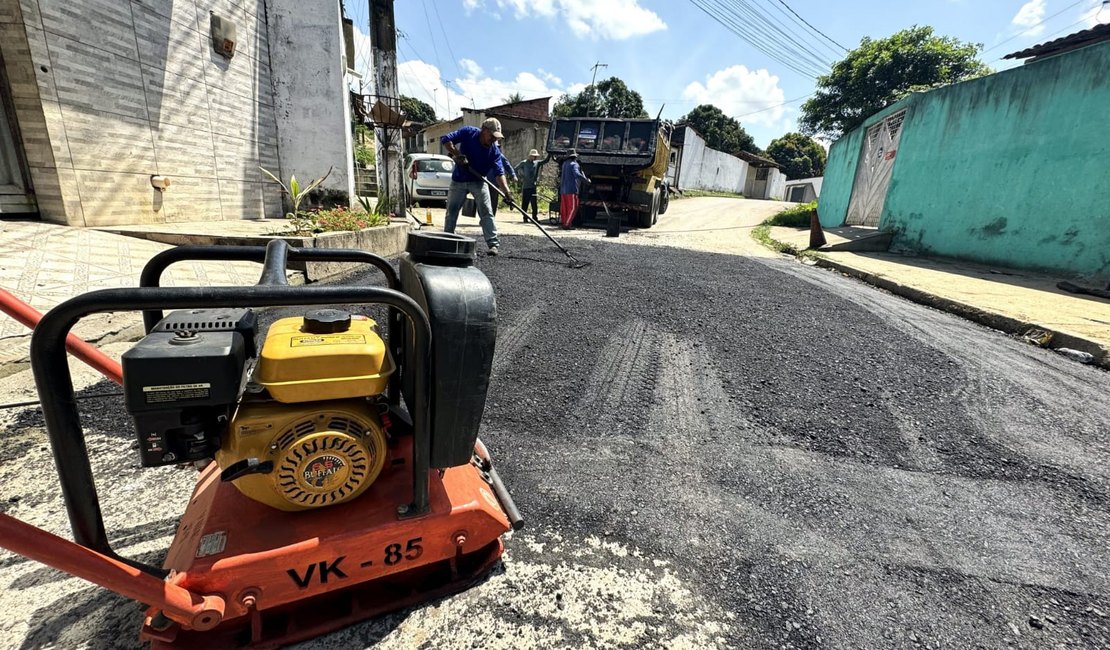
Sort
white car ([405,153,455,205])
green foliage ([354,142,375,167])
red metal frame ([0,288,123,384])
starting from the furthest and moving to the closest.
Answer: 1. white car ([405,153,455,205])
2. green foliage ([354,142,375,167])
3. red metal frame ([0,288,123,384])

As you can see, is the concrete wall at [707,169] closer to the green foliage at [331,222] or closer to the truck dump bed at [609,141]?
the truck dump bed at [609,141]

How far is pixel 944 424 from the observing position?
2.64 meters

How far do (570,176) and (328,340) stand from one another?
9.81 metres

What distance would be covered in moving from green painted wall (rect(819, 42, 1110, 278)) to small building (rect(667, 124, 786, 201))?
54.7 ft

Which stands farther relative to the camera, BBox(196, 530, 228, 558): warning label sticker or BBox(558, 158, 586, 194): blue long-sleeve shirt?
BBox(558, 158, 586, 194): blue long-sleeve shirt

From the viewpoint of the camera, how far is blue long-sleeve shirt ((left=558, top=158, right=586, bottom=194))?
10398 mm

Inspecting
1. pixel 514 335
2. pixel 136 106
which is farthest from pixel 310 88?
pixel 514 335

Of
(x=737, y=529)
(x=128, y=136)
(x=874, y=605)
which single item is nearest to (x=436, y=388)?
(x=737, y=529)

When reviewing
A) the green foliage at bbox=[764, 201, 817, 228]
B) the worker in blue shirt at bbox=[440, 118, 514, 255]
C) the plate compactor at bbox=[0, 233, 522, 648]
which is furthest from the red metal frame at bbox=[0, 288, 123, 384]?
the green foliage at bbox=[764, 201, 817, 228]

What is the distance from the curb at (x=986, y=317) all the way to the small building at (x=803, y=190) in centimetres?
3323

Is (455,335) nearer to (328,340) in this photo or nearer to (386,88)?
(328,340)

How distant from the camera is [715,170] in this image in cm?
3709

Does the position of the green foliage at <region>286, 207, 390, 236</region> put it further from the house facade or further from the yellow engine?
the yellow engine

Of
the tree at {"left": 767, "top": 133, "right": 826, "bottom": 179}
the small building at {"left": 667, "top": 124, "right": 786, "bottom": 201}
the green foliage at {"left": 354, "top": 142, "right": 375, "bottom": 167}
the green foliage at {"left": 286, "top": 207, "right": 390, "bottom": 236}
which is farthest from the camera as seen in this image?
the tree at {"left": 767, "top": 133, "right": 826, "bottom": 179}
